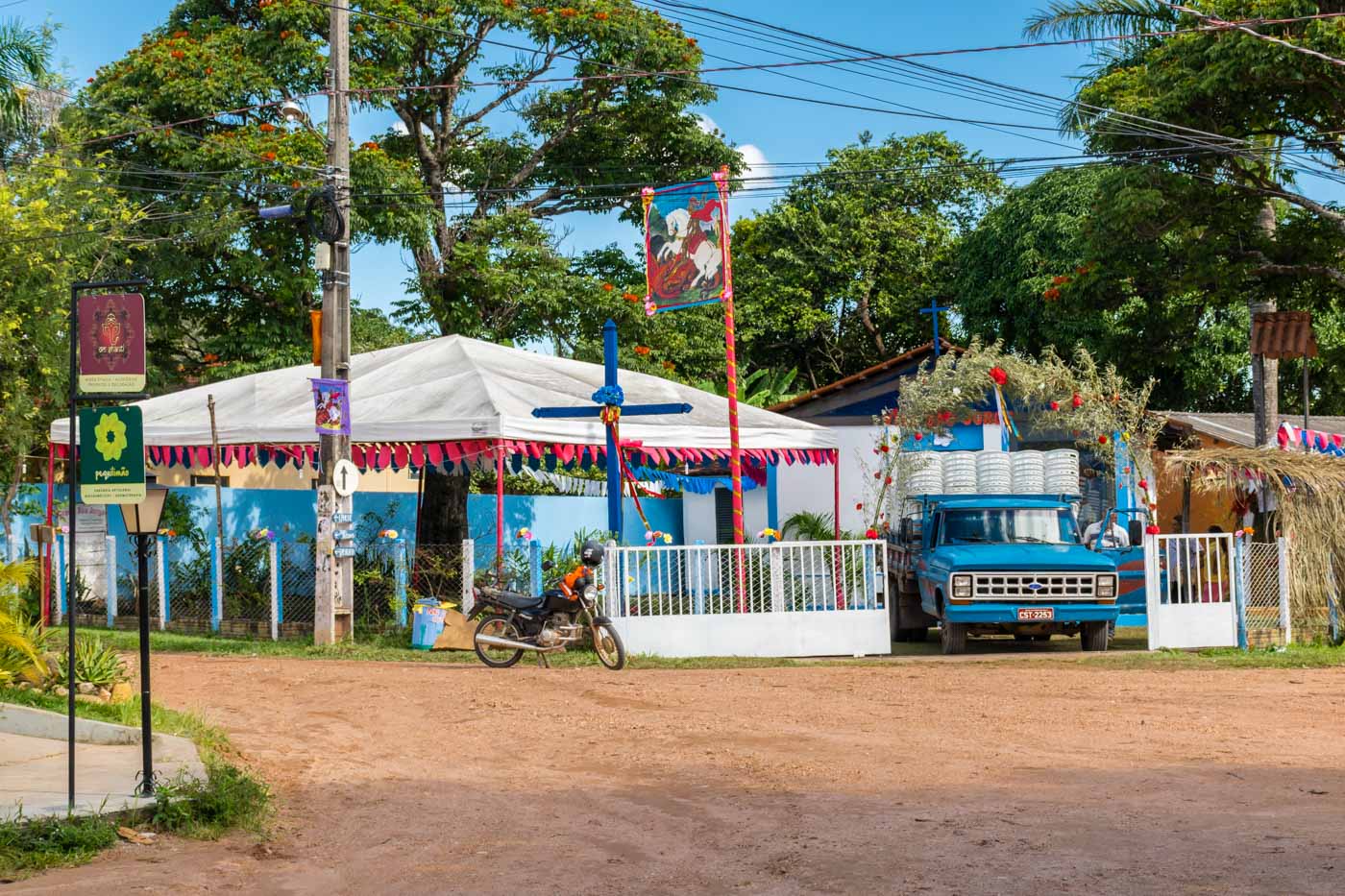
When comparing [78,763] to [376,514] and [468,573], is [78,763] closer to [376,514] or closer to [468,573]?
[468,573]

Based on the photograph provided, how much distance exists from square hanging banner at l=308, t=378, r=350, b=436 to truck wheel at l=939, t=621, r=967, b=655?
7.56m

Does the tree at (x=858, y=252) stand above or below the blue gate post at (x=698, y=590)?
above

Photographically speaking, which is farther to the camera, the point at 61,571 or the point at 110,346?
the point at 61,571

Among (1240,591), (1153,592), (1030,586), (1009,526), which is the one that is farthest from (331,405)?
(1240,591)

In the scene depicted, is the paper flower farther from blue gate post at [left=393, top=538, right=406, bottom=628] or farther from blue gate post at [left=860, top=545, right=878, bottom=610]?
blue gate post at [left=393, top=538, right=406, bottom=628]

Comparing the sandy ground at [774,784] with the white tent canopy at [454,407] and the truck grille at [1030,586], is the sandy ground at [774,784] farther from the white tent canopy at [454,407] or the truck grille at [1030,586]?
the white tent canopy at [454,407]

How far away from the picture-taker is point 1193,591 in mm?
17125

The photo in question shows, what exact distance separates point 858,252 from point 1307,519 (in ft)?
86.0

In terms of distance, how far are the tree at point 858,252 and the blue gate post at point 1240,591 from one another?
25.1m

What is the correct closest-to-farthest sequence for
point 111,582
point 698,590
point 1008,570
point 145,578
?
A: point 145,578 < point 1008,570 < point 698,590 < point 111,582

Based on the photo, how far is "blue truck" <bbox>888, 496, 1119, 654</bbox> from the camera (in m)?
16.3

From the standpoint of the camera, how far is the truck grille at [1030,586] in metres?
16.2

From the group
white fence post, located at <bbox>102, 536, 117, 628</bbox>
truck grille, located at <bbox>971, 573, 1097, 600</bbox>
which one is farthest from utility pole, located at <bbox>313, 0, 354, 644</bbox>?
truck grille, located at <bbox>971, 573, 1097, 600</bbox>

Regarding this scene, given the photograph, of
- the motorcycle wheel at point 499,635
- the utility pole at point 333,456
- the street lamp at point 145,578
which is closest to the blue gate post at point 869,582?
the motorcycle wheel at point 499,635
